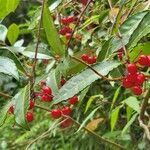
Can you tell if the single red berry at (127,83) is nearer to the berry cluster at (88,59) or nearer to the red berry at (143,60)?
the red berry at (143,60)

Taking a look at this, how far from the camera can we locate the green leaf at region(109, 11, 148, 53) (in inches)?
34.0

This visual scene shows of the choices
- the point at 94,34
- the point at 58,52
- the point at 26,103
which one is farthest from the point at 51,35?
the point at 94,34

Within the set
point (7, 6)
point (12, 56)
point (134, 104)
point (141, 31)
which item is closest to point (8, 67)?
point (12, 56)

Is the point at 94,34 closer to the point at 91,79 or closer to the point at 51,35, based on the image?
the point at 51,35

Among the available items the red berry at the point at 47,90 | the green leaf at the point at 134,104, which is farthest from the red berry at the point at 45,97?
the green leaf at the point at 134,104

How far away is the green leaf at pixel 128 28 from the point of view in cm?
86

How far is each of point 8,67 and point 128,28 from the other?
0.82ft

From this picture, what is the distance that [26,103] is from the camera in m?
0.92

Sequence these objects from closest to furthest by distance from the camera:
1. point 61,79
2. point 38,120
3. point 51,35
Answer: point 51,35 → point 61,79 → point 38,120

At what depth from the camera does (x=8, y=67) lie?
93cm

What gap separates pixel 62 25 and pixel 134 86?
0.73 meters

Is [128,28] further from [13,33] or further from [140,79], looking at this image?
[13,33]

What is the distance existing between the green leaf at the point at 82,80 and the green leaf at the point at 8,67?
104 mm

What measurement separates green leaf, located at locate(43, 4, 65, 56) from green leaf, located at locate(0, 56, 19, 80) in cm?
9
